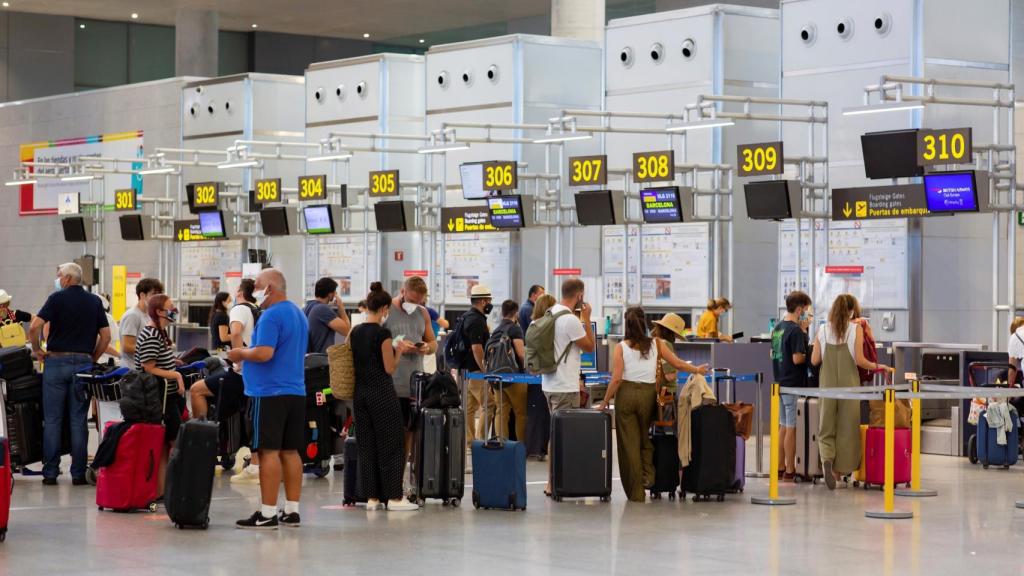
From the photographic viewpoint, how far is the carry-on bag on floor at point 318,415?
11975mm

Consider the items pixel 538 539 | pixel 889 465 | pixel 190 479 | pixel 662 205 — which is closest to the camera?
pixel 538 539

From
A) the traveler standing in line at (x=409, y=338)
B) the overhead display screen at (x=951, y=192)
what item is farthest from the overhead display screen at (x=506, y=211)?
the traveler standing in line at (x=409, y=338)

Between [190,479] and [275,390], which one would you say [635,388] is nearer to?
[275,390]

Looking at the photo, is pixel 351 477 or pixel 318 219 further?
pixel 318 219

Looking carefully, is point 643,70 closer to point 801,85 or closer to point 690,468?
point 801,85

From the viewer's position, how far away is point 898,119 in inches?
669

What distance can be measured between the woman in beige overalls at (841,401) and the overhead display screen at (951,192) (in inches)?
130

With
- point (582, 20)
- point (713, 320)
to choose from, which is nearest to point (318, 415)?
point (713, 320)

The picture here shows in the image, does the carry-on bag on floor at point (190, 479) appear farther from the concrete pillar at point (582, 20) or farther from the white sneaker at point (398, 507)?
the concrete pillar at point (582, 20)

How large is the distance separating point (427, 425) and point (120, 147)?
62.4ft

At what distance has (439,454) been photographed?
34.9 ft

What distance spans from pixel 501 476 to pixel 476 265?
10798mm

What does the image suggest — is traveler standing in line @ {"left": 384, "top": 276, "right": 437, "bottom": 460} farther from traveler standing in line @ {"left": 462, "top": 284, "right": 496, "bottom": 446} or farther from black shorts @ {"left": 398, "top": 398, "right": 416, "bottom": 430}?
traveler standing in line @ {"left": 462, "top": 284, "right": 496, "bottom": 446}

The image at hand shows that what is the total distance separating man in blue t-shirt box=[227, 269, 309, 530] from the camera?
9.23 metres
